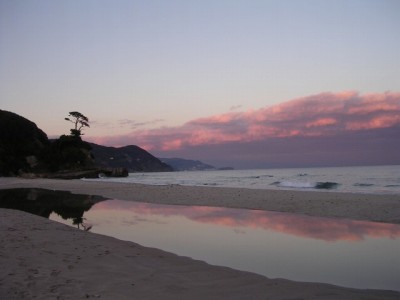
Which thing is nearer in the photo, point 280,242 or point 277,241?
point 280,242

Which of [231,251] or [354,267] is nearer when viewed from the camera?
[354,267]

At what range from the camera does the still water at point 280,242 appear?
7277 millimetres

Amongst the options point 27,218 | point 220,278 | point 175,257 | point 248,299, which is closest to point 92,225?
point 27,218

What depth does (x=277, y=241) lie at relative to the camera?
416 inches

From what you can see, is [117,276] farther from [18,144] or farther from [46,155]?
[18,144]

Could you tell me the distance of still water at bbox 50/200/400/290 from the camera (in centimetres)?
728

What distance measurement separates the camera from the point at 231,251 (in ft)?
30.6

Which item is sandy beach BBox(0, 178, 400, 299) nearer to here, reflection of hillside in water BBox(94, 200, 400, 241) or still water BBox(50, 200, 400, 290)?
still water BBox(50, 200, 400, 290)

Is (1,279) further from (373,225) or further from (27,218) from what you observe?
(373,225)

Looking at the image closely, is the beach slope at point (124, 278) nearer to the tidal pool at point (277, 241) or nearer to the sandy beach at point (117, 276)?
the sandy beach at point (117, 276)

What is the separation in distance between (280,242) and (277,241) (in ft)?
0.52

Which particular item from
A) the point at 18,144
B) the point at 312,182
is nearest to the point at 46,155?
the point at 18,144

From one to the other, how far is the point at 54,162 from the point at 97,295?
89667mm

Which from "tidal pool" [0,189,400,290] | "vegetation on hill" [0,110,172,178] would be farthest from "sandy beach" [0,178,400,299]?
"vegetation on hill" [0,110,172,178]
